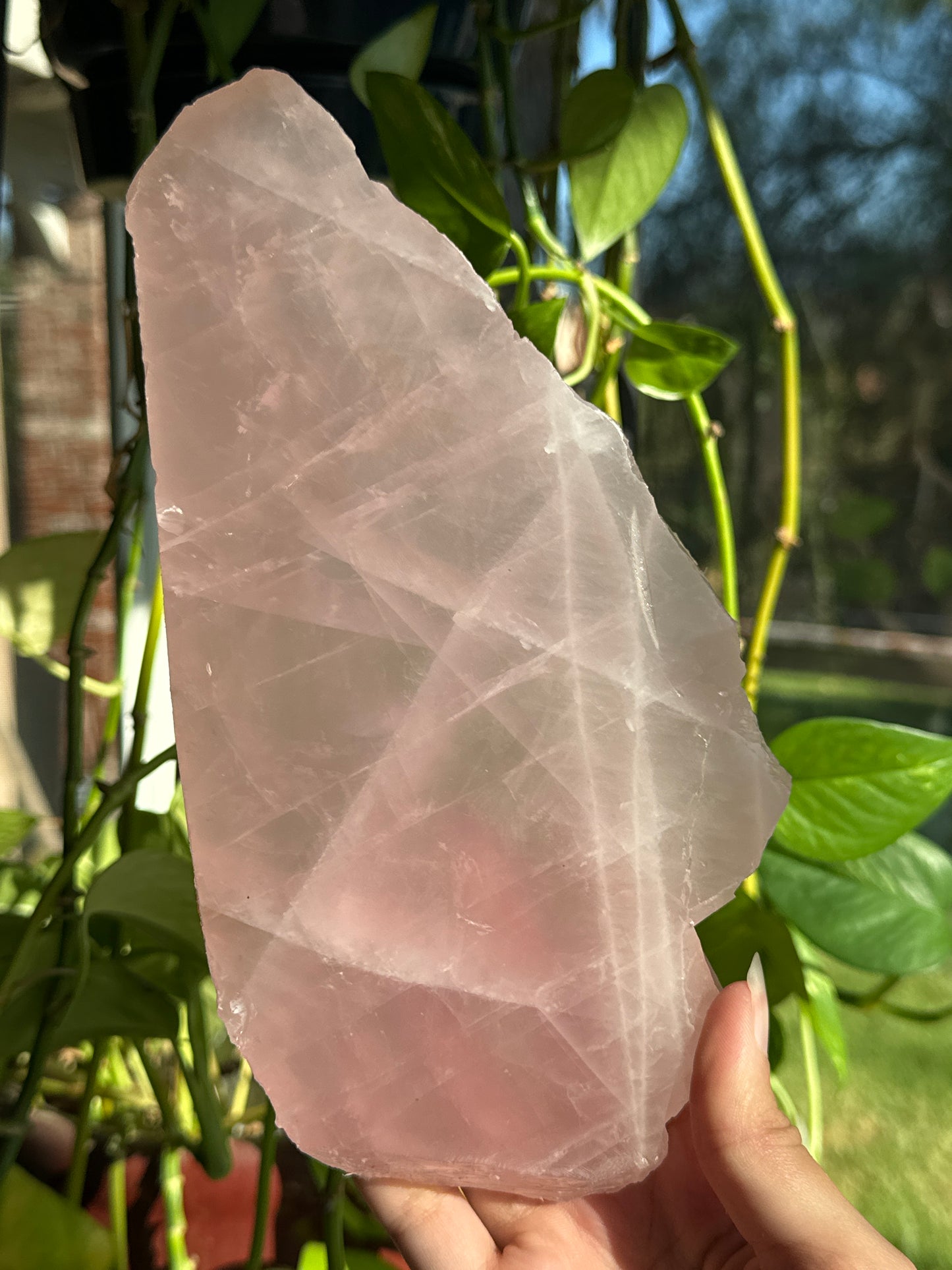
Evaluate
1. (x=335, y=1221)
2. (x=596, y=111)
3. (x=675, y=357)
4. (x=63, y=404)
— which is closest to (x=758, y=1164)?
(x=335, y=1221)

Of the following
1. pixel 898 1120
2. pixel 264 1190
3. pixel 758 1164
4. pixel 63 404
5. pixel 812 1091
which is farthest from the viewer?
pixel 63 404

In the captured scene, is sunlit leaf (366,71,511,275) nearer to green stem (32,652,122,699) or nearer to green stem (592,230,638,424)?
green stem (592,230,638,424)

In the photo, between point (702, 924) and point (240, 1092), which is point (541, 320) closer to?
point (702, 924)

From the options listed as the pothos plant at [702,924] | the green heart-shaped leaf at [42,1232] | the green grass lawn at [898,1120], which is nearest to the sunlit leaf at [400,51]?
the pothos plant at [702,924]

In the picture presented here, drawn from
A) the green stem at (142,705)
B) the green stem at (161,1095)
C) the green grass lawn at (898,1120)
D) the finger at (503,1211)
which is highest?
the green stem at (142,705)

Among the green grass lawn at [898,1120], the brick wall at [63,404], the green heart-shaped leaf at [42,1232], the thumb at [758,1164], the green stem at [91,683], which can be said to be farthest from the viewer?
the brick wall at [63,404]

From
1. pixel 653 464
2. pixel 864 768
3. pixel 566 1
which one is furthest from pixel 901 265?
pixel 864 768

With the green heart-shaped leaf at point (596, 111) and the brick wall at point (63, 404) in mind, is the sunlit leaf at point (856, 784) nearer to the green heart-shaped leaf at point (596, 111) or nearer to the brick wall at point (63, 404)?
the green heart-shaped leaf at point (596, 111)

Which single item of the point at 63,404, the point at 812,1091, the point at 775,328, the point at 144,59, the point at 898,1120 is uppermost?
the point at 144,59
